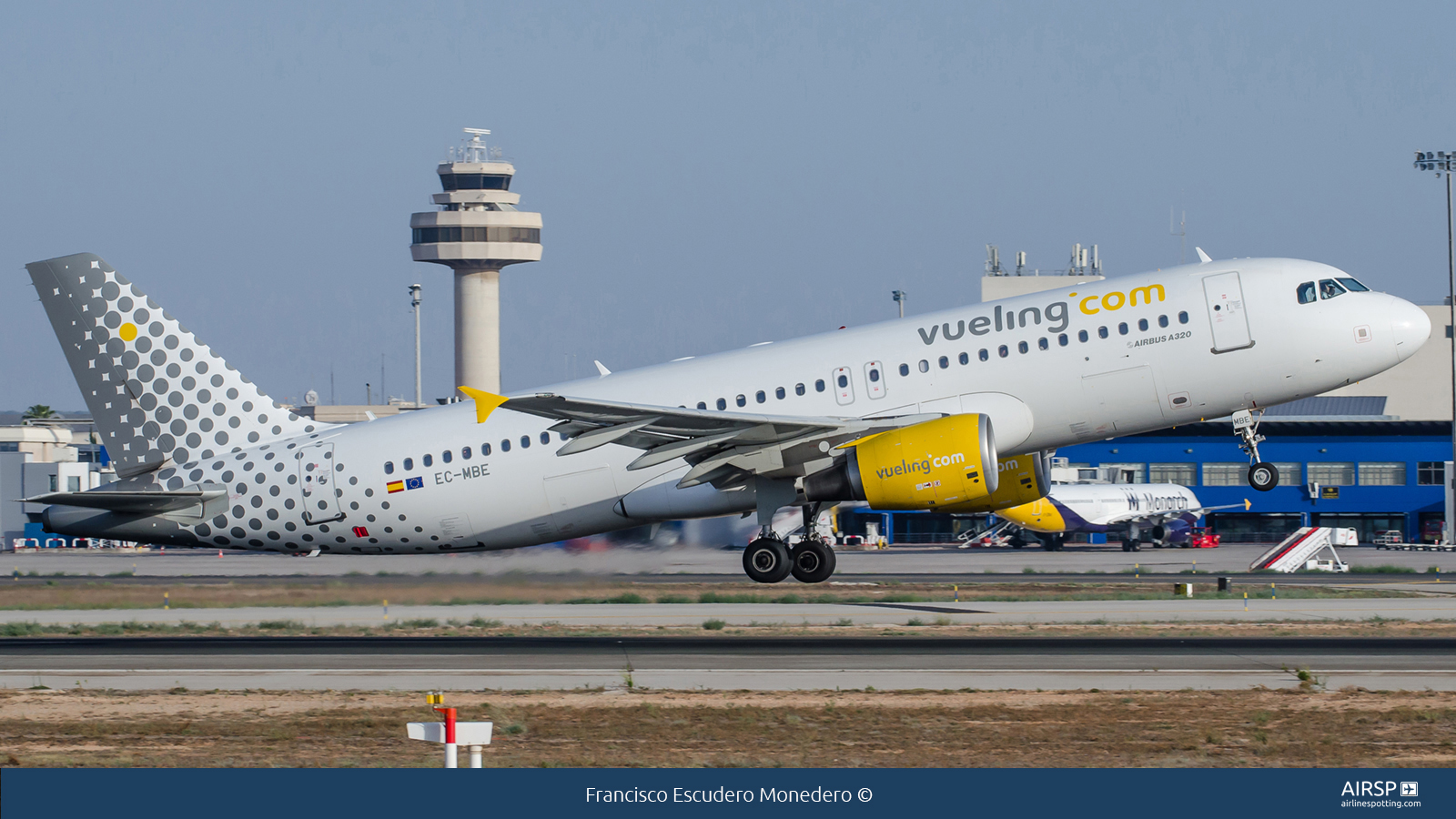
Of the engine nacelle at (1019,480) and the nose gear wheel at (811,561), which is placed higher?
the engine nacelle at (1019,480)

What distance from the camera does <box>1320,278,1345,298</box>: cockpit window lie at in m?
28.0

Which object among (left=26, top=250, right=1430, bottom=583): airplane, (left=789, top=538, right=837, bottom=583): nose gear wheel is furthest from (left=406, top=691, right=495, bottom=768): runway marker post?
(left=789, top=538, right=837, bottom=583): nose gear wheel

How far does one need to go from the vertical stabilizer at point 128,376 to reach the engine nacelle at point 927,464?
1288cm

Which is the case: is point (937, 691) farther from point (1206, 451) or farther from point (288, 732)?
point (1206, 451)

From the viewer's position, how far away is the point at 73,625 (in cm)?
3180

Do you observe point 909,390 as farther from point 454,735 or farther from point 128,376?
point 454,735

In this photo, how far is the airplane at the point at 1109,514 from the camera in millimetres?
76812

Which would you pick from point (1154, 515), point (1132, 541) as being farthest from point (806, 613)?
point (1154, 515)

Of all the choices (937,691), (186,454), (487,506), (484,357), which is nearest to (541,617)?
(487,506)

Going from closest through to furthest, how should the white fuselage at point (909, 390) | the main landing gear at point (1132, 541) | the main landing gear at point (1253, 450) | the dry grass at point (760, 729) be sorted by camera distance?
1. the dry grass at point (760, 729)
2. the white fuselage at point (909, 390)
3. the main landing gear at point (1253, 450)
4. the main landing gear at point (1132, 541)

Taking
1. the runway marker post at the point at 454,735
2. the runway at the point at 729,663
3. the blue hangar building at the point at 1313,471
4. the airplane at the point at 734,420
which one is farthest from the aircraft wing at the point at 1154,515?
the runway marker post at the point at 454,735

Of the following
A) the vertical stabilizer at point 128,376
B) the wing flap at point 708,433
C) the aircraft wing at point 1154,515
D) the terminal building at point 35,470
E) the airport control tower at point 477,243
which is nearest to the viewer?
the wing flap at point 708,433

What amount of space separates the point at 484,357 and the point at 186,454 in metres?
123

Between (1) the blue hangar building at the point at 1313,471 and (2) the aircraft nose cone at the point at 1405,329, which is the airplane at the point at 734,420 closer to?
(2) the aircraft nose cone at the point at 1405,329
